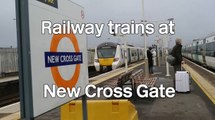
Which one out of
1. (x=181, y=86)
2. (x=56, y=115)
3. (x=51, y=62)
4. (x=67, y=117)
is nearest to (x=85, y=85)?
(x=51, y=62)

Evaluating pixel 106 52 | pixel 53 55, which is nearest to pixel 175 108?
pixel 53 55

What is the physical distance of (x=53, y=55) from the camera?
4.46 metres

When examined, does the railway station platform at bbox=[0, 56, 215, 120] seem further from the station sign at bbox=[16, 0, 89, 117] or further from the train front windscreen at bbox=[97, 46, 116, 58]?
the train front windscreen at bbox=[97, 46, 116, 58]

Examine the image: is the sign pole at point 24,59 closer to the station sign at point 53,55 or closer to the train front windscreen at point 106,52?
the station sign at point 53,55

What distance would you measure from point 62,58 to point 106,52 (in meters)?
31.5

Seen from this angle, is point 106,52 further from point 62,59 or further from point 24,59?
point 24,59

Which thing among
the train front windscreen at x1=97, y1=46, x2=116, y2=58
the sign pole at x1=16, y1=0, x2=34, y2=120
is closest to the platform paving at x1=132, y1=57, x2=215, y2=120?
the sign pole at x1=16, y1=0, x2=34, y2=120

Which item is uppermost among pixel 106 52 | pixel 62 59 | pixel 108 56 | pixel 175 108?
pixel 62 59

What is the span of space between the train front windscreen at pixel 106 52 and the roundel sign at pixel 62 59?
30.5m

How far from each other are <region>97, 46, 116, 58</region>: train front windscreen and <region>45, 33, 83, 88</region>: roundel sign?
30.5 meters

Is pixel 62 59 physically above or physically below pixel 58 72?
above

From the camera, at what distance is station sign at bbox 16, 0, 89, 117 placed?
4000 millimetres

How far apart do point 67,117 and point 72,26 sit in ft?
8.59

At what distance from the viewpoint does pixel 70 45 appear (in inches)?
199
